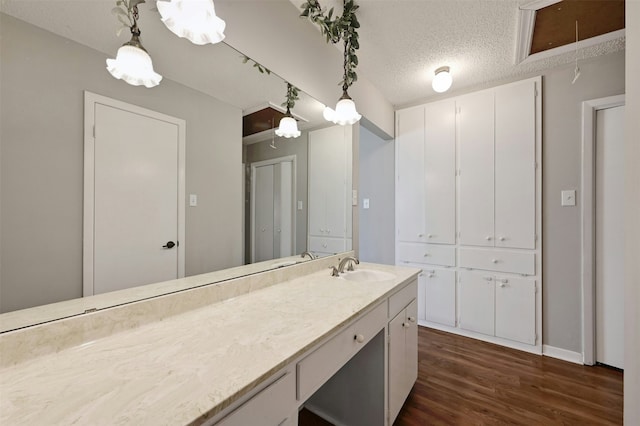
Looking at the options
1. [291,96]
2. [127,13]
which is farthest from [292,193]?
[127,13]

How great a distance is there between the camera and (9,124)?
0.64 m

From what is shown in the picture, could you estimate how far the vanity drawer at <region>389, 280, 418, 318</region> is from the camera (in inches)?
53.9

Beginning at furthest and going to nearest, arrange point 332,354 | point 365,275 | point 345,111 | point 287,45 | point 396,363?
point 365,275, point 345,111, point 287,45, point 396,363, point 332,354

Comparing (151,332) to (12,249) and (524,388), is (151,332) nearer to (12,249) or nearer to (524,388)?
(12,249)

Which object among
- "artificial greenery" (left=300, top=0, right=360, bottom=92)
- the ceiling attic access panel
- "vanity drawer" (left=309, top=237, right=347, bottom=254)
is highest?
the ceiling attic access panel

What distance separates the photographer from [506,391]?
171cm

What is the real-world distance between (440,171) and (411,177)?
290mm

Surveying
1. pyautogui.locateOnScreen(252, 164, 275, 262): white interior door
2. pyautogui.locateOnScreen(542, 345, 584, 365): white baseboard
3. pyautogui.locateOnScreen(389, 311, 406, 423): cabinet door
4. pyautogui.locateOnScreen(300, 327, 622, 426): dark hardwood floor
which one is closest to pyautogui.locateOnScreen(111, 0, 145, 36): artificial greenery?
pyautogui.locateOnScreen(252, 164, 275, 262): white interior door

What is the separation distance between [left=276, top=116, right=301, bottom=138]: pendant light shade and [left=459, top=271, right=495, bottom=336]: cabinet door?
2.05 meters

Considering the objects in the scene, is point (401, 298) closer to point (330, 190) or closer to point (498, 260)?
point (330, 190)

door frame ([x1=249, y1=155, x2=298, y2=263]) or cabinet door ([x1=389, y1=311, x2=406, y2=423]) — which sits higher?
door frame ([x1=249, y1=155, x2=298, y2=263])

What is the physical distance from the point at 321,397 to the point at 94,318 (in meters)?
1.25

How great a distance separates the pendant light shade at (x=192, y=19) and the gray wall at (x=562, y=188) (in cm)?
259

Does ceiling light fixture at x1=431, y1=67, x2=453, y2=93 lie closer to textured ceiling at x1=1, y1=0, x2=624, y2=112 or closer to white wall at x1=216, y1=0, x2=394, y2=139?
textured ceiling at x1=1, y1=0, x2=624, y2=112
